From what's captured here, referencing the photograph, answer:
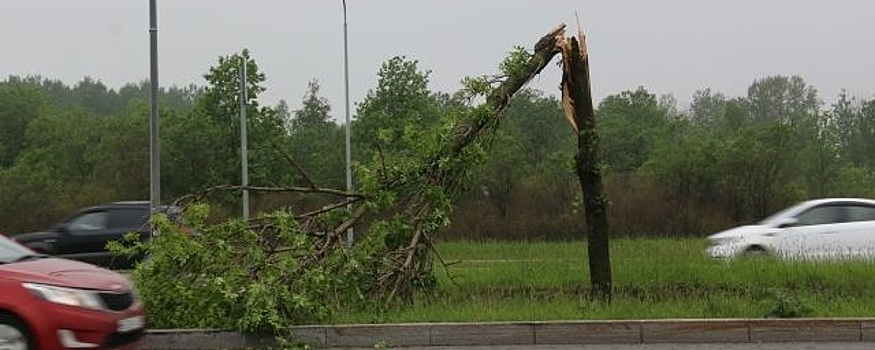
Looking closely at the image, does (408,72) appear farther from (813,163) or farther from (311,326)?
(311,326)

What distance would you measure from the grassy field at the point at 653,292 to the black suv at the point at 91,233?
7.47 meters

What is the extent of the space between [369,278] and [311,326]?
67.1 inches

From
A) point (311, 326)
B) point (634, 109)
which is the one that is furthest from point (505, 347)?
point (634, 109)

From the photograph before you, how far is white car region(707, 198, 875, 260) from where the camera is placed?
624 inches

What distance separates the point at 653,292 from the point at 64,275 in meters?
6.93

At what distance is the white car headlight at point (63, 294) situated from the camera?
737 cm

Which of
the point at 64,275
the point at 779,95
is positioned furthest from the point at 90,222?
the point at 779,95

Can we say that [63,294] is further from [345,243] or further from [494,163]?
[494,163]

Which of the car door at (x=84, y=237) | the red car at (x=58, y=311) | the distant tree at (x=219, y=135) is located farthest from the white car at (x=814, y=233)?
the distant tree at (x=219, y=135)

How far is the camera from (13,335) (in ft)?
24.2

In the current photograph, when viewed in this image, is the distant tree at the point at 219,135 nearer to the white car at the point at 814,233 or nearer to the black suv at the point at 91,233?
the black suv at the point at 91,233

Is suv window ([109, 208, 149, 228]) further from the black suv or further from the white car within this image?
the white car

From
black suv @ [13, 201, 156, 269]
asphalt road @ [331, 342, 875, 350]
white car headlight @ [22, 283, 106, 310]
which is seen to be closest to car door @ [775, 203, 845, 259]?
asphalt road @ [331, 342, 875, 350]

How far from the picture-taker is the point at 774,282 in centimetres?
1219
